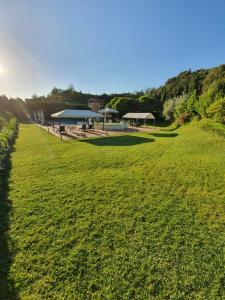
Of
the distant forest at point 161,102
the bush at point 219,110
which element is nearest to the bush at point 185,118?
the distant forest at point 161,102

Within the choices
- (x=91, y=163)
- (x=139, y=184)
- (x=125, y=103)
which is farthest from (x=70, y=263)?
(x=125, y=103)

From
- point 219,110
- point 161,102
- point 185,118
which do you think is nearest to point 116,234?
point 219,110

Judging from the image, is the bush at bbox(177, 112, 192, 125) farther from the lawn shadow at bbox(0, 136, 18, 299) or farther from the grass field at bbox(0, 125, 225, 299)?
the lawn shadow at bbox(0, 136, 18, 299)

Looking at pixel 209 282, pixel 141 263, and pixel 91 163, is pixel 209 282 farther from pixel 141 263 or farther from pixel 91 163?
pixel 91 163

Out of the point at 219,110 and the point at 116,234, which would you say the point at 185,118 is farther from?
the point at 116,234

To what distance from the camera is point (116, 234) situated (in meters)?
3.61

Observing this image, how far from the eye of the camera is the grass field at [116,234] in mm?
2635

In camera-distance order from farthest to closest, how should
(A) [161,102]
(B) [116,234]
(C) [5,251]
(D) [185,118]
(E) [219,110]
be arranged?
(A) [161,102]
(D) [185,118]
(E) [219,110]
(B) [116,234]
(C) [5,251]

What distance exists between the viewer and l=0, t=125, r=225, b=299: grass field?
263cm

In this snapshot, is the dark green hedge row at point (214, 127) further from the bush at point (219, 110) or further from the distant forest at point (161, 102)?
the distant forest at point (161, 102)

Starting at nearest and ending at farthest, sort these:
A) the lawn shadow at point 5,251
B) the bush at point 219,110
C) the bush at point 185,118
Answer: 1. the lawn shadow at point 5,251
2. the bush at point 219,110
3. the bush at point 185,118

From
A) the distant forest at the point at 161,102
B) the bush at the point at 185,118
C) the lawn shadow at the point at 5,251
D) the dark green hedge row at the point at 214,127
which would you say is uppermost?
the distant forest at the point at 161,102

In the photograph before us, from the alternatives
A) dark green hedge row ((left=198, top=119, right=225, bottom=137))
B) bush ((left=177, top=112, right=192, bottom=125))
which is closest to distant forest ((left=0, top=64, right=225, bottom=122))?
bush ((left=177, top=112, right=192, bottom=125))

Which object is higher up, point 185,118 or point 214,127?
point 185,118
